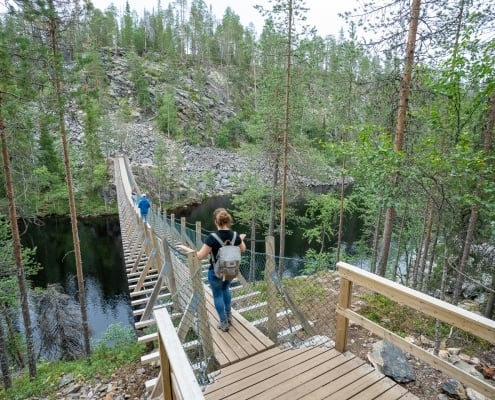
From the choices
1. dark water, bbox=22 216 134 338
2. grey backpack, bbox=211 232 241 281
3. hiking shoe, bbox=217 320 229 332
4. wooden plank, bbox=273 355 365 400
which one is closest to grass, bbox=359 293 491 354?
wooden plank, bbox=273 355 365 400

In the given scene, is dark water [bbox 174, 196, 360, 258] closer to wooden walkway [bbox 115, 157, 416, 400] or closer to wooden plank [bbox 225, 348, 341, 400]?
wooden walkway [bbox 115, 157, 416, 400]

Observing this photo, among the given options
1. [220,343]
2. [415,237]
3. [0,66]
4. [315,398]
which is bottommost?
[415,237]

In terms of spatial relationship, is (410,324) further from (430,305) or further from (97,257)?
(97,257)

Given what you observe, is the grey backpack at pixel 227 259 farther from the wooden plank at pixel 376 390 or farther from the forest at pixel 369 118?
the forest at pixel 369 118

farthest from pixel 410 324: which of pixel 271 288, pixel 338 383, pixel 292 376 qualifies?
pixel 292 376

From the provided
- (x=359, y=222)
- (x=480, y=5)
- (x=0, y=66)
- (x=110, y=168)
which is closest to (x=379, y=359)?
(x=480, y=5)

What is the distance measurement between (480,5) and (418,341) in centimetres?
492

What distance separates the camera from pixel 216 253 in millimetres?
2633

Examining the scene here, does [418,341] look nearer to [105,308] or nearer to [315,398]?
[315,398]

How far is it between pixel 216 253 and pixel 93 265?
14.1m

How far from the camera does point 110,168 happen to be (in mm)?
24109

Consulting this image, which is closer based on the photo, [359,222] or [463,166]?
[463,166]

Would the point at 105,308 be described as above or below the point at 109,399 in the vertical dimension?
below

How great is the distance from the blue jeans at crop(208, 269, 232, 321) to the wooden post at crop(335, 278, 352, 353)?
3.42ft
